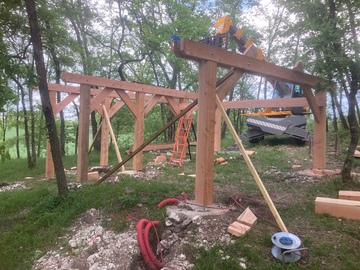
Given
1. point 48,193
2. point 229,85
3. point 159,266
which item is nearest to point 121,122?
point 48,193

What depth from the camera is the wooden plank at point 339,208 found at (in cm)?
340

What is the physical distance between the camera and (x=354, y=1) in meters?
4.32

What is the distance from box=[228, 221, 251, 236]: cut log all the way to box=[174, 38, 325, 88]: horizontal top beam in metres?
2.25

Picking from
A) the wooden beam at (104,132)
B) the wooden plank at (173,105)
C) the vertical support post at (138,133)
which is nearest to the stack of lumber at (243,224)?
the vertical support post at (138,133)

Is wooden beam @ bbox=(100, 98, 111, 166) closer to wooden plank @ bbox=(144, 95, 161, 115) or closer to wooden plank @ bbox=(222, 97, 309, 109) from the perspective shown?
wooden plank @ bbox=(144, 95, 161, 115)

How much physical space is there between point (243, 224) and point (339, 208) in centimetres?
153

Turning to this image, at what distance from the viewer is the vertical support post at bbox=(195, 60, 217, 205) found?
3666 millimetres

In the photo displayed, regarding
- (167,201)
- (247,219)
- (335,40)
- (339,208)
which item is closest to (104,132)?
(167,201)

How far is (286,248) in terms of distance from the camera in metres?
2.50

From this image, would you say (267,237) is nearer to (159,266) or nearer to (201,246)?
(201,246)

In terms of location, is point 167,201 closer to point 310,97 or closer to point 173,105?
point 310,97

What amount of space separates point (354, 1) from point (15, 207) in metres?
6.83

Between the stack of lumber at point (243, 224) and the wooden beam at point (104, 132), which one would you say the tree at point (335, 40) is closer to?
the stack of lumber at point (243, 224)

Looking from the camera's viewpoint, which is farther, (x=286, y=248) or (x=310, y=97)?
(x=310, y=97)
